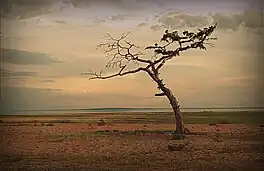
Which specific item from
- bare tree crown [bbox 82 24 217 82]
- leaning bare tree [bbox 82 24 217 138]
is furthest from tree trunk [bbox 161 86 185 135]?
bare tree crown [bbox 82 24 217 82]

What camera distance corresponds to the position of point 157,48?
2896 millimetres

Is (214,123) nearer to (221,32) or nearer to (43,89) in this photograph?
(221,32)

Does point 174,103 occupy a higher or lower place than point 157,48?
lower

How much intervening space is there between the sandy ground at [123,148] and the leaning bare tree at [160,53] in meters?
0.16

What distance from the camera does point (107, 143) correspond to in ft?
9.38

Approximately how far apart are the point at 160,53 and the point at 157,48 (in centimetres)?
4

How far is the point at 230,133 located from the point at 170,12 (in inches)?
A: 32.4

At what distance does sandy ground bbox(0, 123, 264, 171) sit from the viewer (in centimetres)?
276

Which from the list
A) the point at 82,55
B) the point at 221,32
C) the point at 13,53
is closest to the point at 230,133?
the point at 221,32

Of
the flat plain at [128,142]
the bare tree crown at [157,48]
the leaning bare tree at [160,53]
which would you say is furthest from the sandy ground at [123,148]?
the bare tree crown at [157,48]

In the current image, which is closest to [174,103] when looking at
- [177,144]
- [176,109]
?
[176,109]

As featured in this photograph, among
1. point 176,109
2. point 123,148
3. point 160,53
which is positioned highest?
point 160,53

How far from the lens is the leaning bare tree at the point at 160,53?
9.46 feet

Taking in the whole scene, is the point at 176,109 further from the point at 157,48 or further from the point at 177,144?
the point at 157,48
